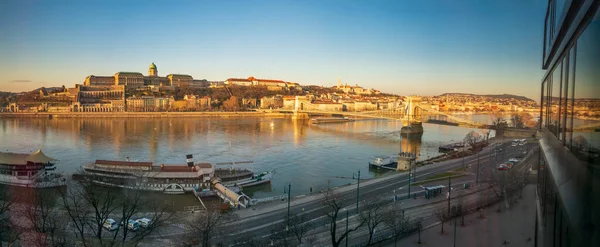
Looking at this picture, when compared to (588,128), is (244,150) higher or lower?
lower

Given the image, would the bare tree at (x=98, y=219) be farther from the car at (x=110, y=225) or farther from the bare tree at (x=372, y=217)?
the bare tree at (x=372, y=217)

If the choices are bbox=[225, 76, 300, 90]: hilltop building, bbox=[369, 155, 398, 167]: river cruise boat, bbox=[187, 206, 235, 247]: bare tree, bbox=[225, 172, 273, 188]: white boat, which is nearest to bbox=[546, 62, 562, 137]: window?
bbox=[187, 206, 235, 247]: bare tree

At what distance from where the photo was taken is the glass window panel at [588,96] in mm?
324

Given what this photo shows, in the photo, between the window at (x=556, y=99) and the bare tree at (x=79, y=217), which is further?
the bare tree at (x=79, y=217)

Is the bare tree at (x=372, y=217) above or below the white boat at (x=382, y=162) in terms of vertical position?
above

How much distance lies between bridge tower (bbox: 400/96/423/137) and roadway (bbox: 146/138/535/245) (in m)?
6.55

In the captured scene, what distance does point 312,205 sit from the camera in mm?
3869

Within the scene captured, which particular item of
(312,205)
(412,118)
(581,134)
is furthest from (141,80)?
(581,134)

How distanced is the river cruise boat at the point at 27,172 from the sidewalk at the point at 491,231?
13.6ft

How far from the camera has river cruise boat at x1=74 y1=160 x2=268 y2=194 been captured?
5.01 m

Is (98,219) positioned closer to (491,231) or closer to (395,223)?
(395,223)

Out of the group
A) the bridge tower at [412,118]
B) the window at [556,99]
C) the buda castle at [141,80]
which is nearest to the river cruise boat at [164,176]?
the window at [556,99]

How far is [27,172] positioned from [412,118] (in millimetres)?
11499

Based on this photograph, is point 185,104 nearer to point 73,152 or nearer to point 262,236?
point 73,152
